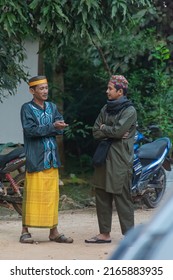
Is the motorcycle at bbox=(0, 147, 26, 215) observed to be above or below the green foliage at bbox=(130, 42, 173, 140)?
below

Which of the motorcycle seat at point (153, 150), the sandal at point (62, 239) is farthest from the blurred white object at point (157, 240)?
the motorcycle seat at point (153, 150)

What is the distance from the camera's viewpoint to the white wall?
11.7 meters

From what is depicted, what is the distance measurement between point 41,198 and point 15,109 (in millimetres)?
4991

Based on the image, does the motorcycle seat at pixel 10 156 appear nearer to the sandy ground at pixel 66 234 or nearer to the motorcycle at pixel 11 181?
the motorcycle at pixel 11 181

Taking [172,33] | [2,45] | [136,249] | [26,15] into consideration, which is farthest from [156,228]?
[172,33]

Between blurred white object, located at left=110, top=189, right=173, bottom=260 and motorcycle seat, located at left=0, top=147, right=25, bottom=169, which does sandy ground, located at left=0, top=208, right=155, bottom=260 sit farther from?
blurred white object, located at left=110, top=189, right=173, bottom=260

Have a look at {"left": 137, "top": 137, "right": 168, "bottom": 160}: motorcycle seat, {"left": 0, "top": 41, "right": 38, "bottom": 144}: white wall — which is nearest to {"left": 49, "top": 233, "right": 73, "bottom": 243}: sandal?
{"left": 137, "top": 137, "right": 168, "bottom": 160}: motorcycle seat

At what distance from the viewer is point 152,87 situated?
10469 mm

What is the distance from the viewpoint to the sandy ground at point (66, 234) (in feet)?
21.9

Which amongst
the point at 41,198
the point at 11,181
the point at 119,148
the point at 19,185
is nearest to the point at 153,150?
the point at 19,185

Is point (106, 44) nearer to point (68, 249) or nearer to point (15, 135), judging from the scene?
point (15, 135)

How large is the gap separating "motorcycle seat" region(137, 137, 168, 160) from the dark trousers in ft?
6.60

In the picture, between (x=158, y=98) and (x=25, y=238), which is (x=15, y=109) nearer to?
(x=158, y=98)

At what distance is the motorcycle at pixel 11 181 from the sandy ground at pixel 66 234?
23cm
